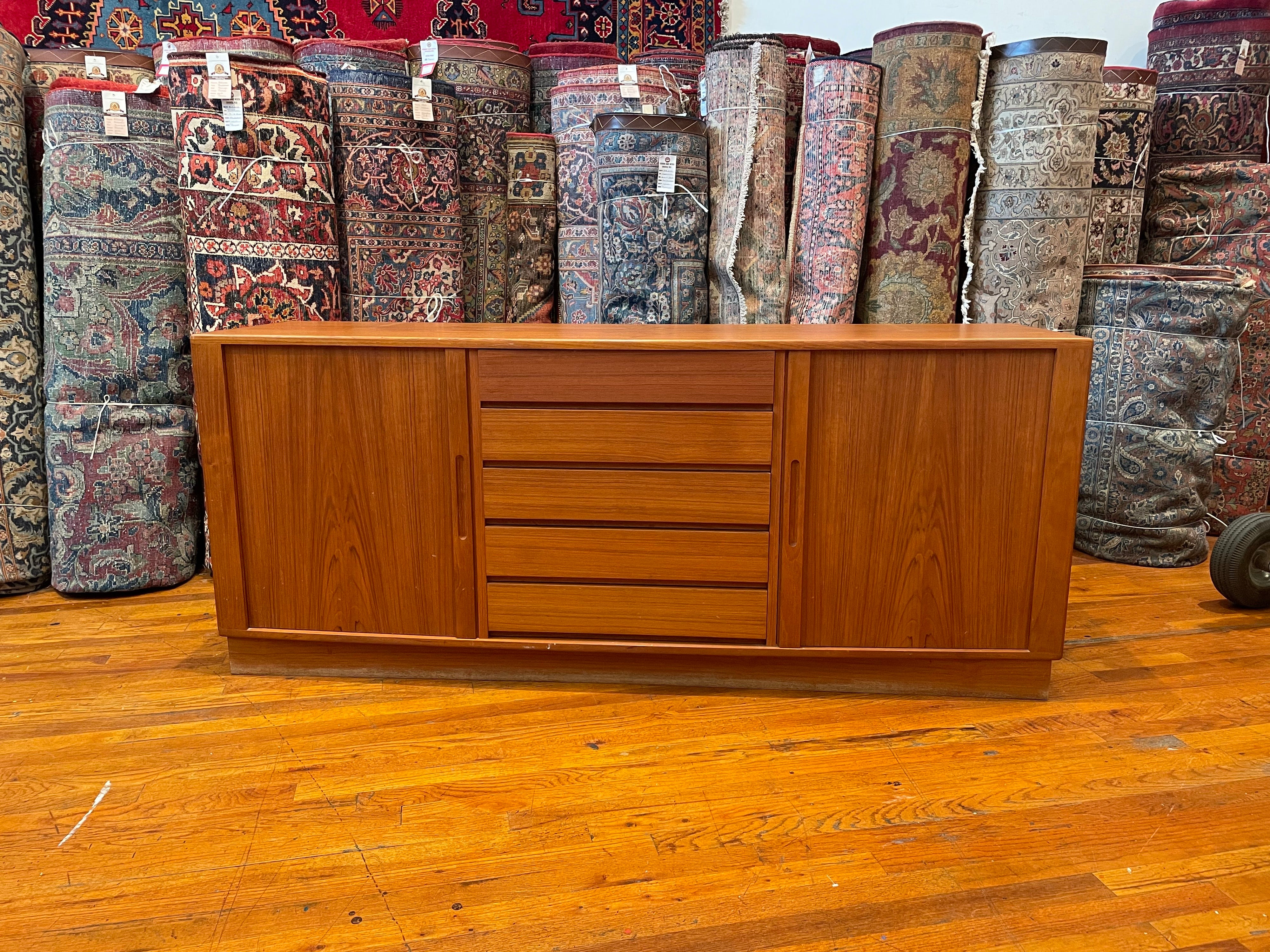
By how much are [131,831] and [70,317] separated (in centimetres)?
161

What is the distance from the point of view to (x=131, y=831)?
1.61 metres

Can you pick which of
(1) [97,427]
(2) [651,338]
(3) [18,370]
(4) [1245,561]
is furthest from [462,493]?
(4) [1245,561]

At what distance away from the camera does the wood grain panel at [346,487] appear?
6.63 feet

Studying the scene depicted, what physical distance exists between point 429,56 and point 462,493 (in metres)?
1.52

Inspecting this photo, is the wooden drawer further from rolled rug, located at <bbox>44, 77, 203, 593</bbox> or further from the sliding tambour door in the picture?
rolled rug, located at <bbox>44, 77, 203, 593</bbox>

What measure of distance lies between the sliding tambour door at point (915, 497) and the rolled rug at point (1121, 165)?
1.36 meters

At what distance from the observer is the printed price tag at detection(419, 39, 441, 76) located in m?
2.82

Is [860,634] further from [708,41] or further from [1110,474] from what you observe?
[708,41]

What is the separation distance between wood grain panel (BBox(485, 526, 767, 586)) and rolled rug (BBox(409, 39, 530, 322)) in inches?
44.5

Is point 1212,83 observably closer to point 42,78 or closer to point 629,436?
point 629,436

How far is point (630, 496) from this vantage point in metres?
2.04

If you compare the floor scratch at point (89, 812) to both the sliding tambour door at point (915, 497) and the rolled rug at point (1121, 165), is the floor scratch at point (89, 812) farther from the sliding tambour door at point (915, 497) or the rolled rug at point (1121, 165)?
the rolled rug at point (1121, 165)

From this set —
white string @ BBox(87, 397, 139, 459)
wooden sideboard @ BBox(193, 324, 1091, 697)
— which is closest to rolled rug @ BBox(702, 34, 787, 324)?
wooden sideboard @ BBox(193, 324, 1091, 697)

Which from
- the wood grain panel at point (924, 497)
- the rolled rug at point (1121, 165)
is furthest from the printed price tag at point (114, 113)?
the rolled rug at point (1121, 165)
